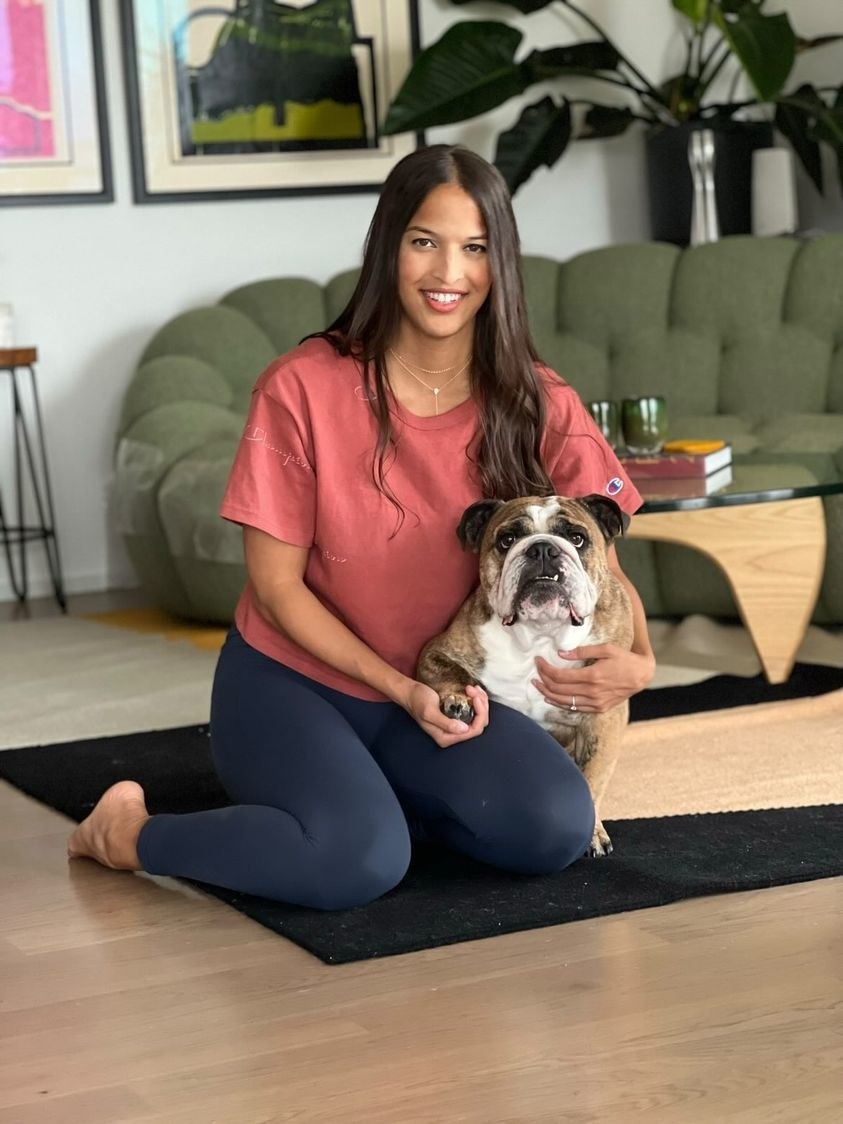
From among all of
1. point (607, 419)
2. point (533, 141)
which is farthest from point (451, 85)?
point (607, 419)

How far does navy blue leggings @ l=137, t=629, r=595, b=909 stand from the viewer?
210 centimetres

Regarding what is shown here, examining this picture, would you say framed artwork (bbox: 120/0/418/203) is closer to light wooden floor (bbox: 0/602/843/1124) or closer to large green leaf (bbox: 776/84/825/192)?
large green leaf (bbox: 776/84/825/192)

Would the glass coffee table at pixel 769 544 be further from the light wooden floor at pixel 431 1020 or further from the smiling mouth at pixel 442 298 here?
the light wooden floor at pixel 431 1020

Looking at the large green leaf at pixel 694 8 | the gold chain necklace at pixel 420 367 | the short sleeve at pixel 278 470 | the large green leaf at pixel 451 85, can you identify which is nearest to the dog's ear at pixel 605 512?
the gold chain necklace at pixel 420 367

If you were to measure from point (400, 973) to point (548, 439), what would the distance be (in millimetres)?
827

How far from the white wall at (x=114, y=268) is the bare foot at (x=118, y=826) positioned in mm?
3146

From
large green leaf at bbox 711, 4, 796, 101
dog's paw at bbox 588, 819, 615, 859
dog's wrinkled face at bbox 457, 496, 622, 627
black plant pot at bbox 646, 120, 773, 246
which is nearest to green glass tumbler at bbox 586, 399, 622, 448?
dog's wrinkled face at bbox 457, 496, 622, 627

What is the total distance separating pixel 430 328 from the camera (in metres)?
2.28

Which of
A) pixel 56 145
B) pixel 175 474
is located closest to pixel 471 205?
pixel 175 474

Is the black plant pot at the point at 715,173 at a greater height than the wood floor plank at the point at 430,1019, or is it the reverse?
the black plant pot at the point at 715,173

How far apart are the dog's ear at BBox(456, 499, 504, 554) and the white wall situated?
3339mm

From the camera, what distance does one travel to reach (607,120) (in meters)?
5.61

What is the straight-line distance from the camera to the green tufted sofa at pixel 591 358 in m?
4.47

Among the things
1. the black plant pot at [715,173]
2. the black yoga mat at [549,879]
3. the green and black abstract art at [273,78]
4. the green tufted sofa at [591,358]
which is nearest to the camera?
the black yoga mat at [549,879]
